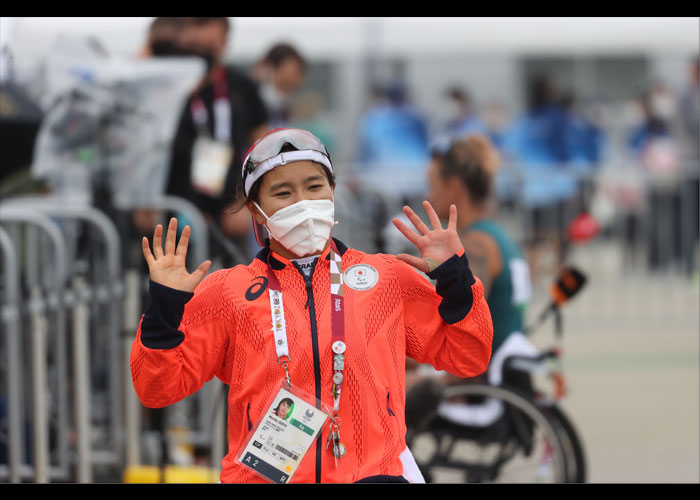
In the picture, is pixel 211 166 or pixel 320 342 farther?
pixel 211 166

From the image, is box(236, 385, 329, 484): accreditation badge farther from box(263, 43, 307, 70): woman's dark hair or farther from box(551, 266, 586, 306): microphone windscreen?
box(263, 43, 307, 70): woman's dark hair

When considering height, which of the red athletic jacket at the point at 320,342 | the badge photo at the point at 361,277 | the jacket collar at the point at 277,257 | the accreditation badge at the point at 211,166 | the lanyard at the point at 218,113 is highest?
the lanyard at the point at 218,113

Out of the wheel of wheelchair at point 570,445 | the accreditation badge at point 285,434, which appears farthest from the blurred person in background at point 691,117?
the accreditation badge at point 285,434

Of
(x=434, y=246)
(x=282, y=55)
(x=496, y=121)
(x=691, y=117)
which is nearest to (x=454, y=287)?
(x=434, y=246)

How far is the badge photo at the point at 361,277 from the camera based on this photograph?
9.04 ft

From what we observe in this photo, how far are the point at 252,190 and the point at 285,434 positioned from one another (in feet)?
2.02

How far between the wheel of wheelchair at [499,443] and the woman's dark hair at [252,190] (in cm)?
189

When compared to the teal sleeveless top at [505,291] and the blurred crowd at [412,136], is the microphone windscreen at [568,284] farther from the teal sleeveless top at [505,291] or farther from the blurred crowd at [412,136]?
the blurred crowd at [412,136]

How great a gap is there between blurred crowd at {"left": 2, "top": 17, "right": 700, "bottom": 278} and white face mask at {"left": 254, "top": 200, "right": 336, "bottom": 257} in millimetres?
342

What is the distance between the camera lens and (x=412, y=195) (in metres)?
11.1

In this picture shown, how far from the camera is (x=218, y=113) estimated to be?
6.38m

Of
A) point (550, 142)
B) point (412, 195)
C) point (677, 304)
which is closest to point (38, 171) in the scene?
point (412, 195)

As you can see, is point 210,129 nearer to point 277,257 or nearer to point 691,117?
point 277,257

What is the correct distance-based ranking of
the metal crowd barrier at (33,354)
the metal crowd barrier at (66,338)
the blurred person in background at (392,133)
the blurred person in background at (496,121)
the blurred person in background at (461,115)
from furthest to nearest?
1. the blurred person in background at (496,121)
2. the blurred person in background at (461,115)
3. the blurred person in background at (392,133)
4. the metal crowd barrier at (66,338)
5. the metal crowd barrier at (33,354)
